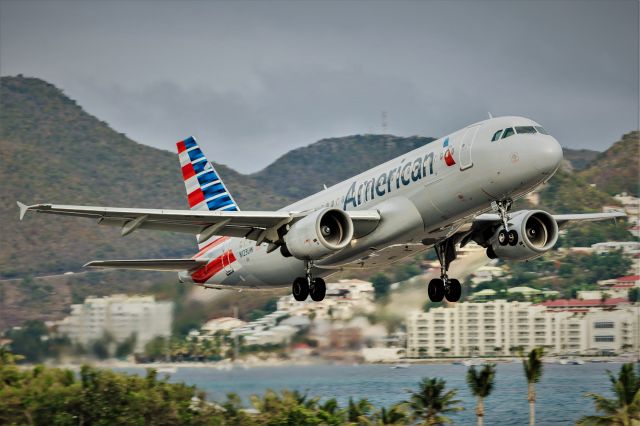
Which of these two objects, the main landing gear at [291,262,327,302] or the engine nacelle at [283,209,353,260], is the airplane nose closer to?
the engine nacelle at [283,209,353,260]

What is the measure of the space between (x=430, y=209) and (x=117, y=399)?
1746 inches

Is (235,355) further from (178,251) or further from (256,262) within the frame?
(178,251)

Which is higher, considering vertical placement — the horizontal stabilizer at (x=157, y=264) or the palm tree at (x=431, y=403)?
the horizontal stabilizer at (x=157, y=264)

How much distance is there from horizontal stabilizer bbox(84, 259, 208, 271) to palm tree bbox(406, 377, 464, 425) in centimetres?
3521

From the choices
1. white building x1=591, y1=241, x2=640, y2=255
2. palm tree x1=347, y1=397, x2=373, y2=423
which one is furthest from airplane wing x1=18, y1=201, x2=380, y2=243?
white building x1=591, y1=241, x2=640, y2=255

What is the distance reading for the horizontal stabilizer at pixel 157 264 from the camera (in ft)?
122

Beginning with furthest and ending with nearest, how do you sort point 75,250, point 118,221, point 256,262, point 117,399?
point 75,250
point 117,399
point 256,262
point 118,221

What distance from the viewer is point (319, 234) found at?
32.8m

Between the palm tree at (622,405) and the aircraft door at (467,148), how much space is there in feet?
130

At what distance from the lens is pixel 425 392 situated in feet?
240

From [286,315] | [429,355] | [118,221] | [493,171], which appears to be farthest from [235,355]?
[493,171]

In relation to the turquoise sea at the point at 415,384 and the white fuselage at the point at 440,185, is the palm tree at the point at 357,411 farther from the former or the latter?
the white fuselage at the point at 440,185

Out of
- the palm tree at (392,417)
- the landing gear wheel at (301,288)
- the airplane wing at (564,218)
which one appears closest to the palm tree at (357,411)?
the palm tree at (392,417)

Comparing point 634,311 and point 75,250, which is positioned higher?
point 75,250
